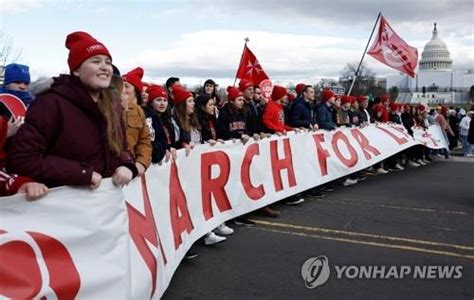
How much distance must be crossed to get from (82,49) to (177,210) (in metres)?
2.14

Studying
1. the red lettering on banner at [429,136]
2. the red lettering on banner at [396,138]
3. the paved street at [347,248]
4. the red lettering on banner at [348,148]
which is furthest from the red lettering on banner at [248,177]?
the red lettering on banner at [429,136]

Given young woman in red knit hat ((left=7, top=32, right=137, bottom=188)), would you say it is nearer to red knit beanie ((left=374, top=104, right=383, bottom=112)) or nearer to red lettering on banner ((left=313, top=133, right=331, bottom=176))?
red lettering on banner ((left=313, top=133, right=331, bottom=176))

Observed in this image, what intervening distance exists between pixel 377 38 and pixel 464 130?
5.90m

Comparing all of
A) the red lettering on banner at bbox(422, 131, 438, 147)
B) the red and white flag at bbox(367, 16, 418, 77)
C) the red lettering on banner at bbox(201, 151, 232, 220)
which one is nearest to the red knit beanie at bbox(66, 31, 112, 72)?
the red lettering on banner at bbox(201, 151, 232, 220)

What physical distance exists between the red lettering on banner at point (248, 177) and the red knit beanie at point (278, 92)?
172 centimetres

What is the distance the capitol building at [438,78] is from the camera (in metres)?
107

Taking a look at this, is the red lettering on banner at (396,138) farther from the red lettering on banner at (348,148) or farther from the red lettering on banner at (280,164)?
the red lettering on banner at (280,164)

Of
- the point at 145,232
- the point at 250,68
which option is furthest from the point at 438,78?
the point at 145,232

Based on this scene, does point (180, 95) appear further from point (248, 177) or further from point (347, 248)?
point (347, 248)

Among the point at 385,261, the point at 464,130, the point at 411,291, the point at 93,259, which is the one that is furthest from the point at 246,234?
the point at 464,130

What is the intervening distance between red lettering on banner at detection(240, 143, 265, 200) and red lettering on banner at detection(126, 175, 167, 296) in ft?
9.60

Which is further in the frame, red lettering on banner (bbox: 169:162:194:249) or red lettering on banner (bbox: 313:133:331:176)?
red lettering on banner (bbox: 313:133:331:176)

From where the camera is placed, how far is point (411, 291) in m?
4.57

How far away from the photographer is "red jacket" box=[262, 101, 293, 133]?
27.2ft
